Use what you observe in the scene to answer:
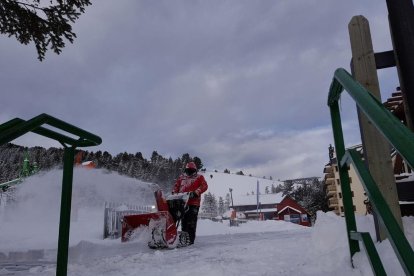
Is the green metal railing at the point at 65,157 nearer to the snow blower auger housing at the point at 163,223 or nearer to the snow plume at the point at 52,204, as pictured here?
the snow blower auger housing at the point at 163,223

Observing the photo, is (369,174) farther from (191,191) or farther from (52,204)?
(52,204)

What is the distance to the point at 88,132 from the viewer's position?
10.1ft

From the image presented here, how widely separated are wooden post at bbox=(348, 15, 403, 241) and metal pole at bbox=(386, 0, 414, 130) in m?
0.32

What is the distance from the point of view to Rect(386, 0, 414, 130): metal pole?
3191 millimetres

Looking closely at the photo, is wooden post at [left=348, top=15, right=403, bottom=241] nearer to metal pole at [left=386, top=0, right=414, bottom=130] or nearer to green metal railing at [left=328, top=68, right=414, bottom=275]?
metal pole at [left=386, top=0, right=414, bottom=130]

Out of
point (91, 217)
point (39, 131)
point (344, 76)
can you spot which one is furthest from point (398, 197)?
point (91, 217)

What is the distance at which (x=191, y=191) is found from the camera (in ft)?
27.7

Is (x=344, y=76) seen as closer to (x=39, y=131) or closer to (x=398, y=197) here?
(x=398, y=197)

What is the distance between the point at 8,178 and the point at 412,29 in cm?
3687

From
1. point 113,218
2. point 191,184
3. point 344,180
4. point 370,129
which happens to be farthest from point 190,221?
point 344,180

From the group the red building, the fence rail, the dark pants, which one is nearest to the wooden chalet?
the red building

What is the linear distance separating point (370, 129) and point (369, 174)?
163 centimetres

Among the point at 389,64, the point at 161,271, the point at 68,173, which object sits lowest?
the point at 161,271

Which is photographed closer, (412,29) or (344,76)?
(344,76)
